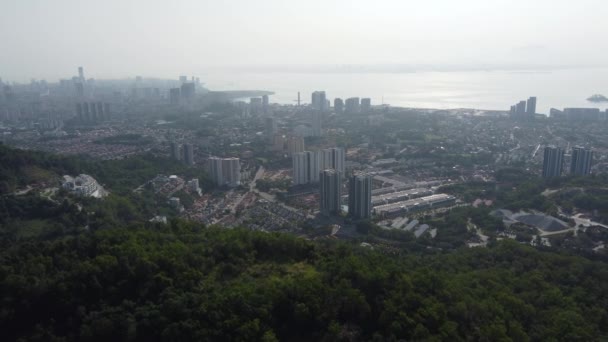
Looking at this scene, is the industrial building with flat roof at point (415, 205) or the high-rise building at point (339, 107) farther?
the high-rise building at point (339, 107)

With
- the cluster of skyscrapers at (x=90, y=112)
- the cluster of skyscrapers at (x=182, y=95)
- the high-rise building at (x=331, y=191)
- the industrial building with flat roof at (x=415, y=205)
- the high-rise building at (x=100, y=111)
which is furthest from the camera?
the cluster of skyscrapers at (x=182, y=95)

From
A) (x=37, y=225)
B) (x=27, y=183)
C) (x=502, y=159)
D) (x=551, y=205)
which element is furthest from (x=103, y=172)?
(x=502, y=159)

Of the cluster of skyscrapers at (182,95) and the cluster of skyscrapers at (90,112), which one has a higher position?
the cluster of skyscrapers at (182,95)

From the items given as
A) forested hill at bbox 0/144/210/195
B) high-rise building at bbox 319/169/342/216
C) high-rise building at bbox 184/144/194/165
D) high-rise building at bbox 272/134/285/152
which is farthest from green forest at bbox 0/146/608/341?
high-rise building at bbox 272/134/285/152

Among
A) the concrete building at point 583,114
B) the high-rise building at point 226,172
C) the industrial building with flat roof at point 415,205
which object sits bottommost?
the industrial building with flat roof at point 415,205

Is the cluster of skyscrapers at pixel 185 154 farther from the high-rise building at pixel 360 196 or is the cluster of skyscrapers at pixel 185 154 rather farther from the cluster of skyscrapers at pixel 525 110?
the cluster of skyscrapers at pixel 525 110

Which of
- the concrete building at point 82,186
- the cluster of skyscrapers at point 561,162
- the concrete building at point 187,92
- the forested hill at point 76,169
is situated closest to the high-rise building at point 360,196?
the forested hill at point 76,169

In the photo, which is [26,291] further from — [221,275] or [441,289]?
[441,289]

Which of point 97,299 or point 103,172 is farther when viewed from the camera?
point 103,172
